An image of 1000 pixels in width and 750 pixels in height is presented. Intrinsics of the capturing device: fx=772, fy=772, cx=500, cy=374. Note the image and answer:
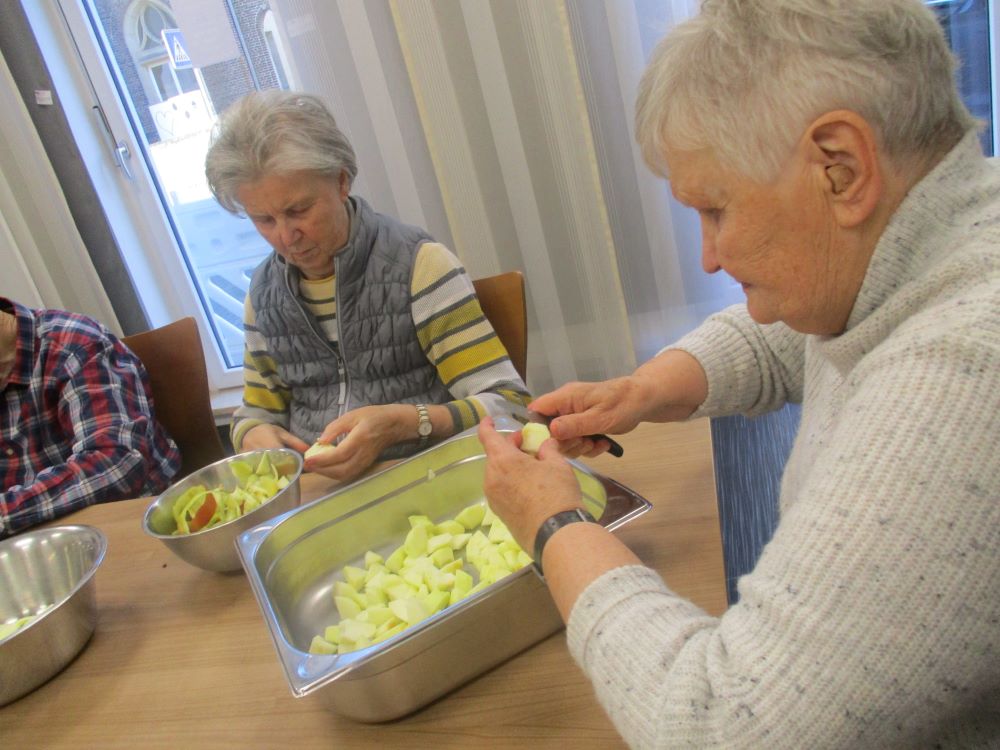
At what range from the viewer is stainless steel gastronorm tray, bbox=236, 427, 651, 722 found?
2.56ft

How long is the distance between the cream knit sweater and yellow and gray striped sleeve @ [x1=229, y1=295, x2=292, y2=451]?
1286mm

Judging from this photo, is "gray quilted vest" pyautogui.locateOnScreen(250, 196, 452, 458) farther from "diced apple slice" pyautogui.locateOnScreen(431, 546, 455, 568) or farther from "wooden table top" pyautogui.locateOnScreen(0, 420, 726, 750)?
"diced apple slice" pyautogui.locateOnScreen(431, 546, 455, 568)

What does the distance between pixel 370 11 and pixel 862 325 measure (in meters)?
1.94

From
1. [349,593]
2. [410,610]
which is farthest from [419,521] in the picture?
[410,610]

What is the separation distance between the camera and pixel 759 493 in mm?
2283

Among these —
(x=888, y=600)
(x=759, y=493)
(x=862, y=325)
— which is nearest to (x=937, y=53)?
(x=862, y=325)

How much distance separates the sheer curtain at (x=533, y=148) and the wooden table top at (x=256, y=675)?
118cm

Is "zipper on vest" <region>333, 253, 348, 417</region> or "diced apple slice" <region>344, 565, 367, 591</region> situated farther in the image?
"zipper on vest" <region>333, 253, 348, 417</region>

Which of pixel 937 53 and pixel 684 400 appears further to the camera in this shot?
pixel 684 400

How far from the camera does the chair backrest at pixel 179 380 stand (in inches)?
76.9

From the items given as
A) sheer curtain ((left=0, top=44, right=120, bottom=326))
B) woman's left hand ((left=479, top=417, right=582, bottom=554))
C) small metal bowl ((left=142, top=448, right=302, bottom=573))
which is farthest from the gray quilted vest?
sheer curtain ((left=0, top=44, right=120, bottom=326))

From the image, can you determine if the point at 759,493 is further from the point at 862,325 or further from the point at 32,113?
the point at 32,113

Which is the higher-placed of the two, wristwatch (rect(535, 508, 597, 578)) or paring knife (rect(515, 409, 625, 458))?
wristwatch (rect(535, 508, 597, 578))

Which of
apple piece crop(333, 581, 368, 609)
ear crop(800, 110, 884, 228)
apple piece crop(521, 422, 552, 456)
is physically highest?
ear crop(800, 110, 884, 228)
